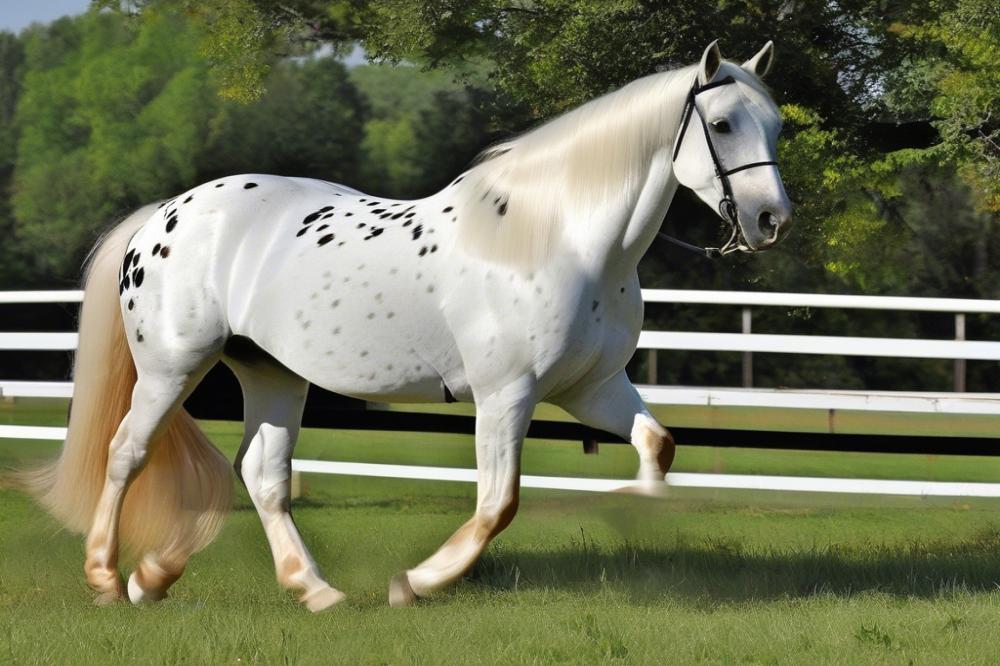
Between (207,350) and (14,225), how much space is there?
66.2 feet

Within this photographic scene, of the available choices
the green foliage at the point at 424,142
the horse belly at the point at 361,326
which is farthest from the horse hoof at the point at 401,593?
the green foliage at the point at 424,142

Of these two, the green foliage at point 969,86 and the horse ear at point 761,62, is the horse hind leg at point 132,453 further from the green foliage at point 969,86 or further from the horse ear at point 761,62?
the green foliage at point 969,86

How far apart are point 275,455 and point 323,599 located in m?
0.71

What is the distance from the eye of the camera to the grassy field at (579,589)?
3.77 meters

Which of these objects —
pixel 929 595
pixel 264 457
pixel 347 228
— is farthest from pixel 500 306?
pixel 929 595

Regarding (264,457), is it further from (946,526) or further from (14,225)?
(14,225)

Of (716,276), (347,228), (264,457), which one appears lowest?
(716,276)

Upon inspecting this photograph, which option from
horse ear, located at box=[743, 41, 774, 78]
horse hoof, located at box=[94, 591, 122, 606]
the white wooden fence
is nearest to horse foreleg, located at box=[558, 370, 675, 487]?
horse ear, located at box=[743, 41, 774, 78]

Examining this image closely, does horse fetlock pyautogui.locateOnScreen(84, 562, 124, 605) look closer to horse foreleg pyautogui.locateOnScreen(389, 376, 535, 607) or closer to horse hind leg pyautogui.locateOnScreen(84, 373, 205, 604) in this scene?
horse hind leg pyautogui.locateOnScreen(84, 373, 205, 604)

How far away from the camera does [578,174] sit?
14.7ft

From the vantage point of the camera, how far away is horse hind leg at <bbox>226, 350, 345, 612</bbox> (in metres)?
4.78

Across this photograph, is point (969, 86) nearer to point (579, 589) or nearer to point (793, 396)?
point (793, 396)

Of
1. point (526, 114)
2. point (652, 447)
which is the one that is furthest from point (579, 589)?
point (526, 114)

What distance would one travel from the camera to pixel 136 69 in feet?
76.2
